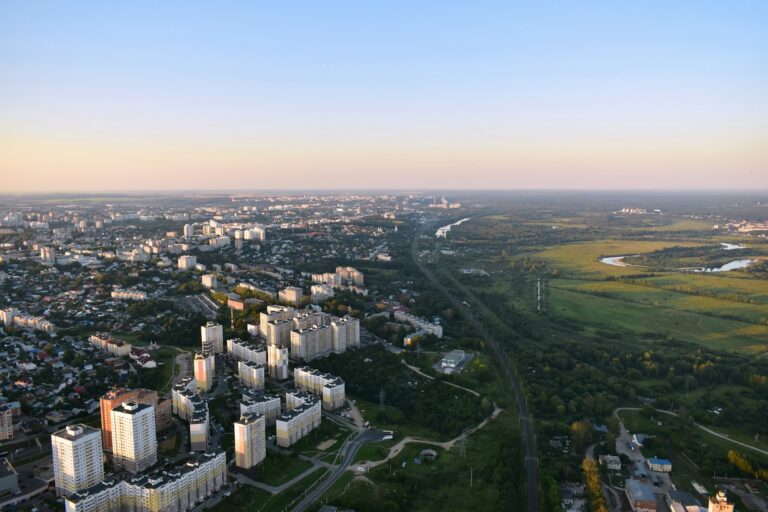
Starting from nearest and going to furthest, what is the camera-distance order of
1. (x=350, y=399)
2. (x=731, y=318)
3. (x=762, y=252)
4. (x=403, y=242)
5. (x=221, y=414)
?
1. (x=221, y=414)
2. (x=350, y=399)
3. (x=731, y=318)
4. (x=762, y=252)
5. (x=403, y=242)

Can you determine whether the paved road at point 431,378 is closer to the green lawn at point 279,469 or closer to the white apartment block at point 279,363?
the white apartment block at point 279,363

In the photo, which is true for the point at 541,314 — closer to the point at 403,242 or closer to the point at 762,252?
the point at 403,242

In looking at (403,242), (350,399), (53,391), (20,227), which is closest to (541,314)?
(350,399)

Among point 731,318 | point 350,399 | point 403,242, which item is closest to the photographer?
point 350,399

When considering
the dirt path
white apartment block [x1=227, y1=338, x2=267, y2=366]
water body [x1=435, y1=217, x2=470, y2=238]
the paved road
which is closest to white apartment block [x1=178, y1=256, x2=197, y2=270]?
white apartment block [x1=227, y1=338, x2=267, y2=366]

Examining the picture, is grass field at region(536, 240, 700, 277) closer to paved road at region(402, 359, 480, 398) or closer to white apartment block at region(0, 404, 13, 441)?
paved road at region(402, 359, 480, 398)

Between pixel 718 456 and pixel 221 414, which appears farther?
pixel 221 414

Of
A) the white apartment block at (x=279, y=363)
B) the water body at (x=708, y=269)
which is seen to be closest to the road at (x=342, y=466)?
the white apartment block at (x=279, y=363)
